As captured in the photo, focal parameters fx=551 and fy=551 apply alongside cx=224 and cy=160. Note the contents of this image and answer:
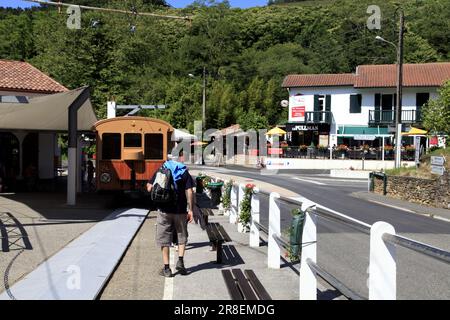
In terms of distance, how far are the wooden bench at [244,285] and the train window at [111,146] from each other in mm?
10893

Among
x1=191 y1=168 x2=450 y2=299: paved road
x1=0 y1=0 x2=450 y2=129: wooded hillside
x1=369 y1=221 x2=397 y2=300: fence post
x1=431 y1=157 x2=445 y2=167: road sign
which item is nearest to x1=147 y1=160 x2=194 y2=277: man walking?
x1=191 y1=168 x2=450 y2=299: paved road

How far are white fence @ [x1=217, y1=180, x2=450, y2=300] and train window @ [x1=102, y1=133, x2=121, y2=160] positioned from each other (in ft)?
28.0

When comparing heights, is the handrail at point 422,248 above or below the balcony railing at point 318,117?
below

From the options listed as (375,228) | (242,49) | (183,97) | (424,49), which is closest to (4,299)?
(375,228)

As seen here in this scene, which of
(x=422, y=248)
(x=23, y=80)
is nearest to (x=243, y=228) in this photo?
(x=422, y=248)

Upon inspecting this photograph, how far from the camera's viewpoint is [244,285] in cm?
708

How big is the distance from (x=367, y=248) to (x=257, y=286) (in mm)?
1440

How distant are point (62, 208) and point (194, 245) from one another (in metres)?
7.14

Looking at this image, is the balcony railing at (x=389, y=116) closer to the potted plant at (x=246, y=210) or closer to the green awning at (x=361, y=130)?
the green awning at (x=361, y=130)

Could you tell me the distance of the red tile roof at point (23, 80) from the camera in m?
26.1

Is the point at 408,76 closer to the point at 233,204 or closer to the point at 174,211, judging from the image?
the point at 233,204

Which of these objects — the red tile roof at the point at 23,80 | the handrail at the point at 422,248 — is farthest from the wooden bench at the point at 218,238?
the red tile roof at the point at 23,80

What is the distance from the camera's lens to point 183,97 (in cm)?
6525
